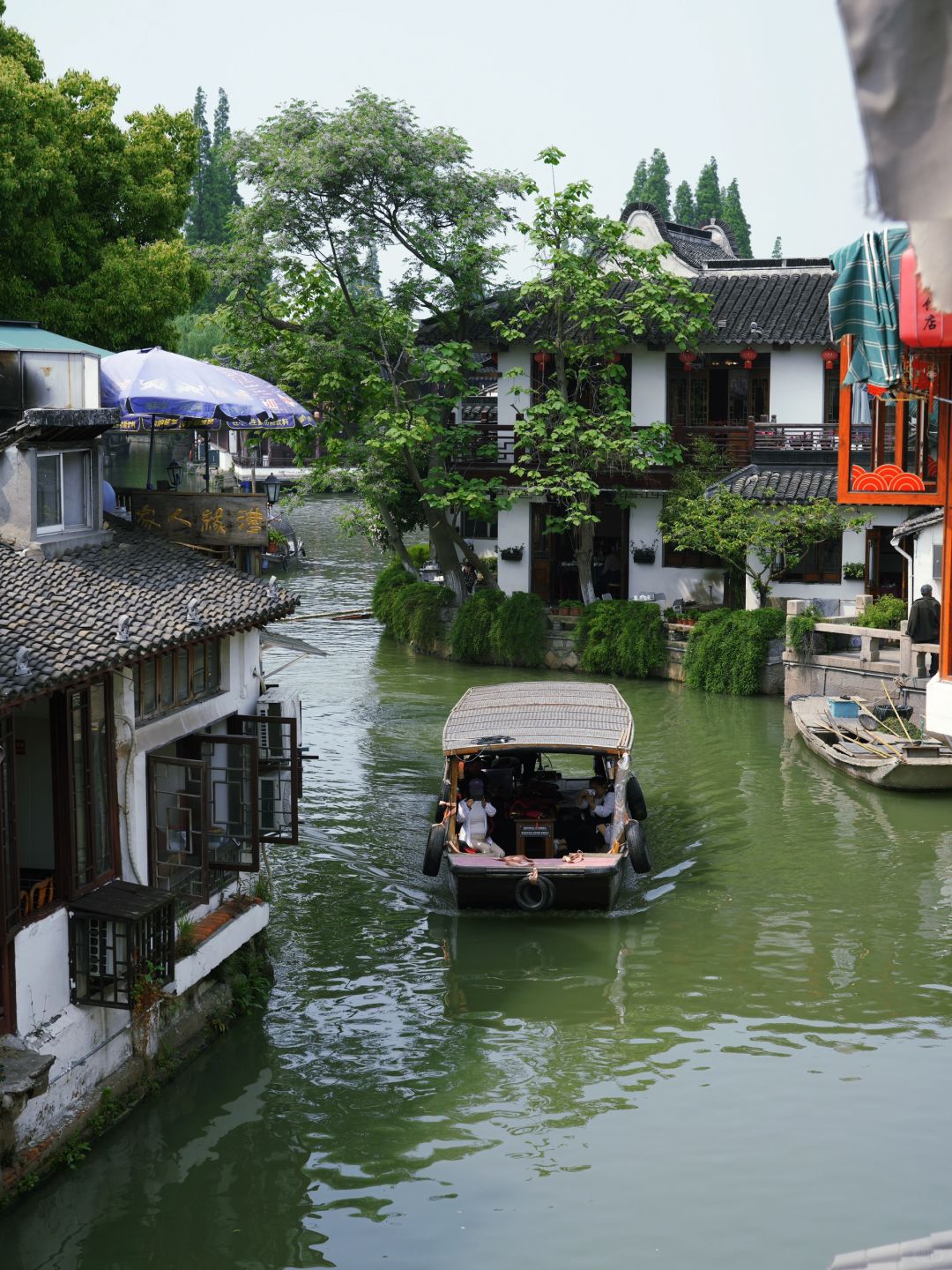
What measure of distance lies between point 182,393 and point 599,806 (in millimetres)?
6762

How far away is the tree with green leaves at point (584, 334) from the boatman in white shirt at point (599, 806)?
14.1m

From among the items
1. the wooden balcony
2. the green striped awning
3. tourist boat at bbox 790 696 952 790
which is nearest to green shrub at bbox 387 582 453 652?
the wooden balcony

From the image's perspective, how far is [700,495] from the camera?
32.5m

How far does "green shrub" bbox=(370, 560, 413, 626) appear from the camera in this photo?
1423 inches

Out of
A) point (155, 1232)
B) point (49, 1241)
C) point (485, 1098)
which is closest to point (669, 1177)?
point (485, 1098)

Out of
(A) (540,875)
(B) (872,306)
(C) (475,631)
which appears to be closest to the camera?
(B) (872,306)

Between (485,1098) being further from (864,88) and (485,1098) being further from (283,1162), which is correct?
(864,88)

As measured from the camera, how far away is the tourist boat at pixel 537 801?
16.6m

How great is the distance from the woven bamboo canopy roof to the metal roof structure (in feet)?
19.7

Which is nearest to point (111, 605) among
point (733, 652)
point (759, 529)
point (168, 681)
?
point (168, 681)

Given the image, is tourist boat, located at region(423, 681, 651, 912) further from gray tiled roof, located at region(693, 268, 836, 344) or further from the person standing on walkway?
gray tiled roof, located at region(693, 268, 836, 344)

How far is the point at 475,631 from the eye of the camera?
33.1 m

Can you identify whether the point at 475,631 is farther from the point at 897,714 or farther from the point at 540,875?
the point at 540,875

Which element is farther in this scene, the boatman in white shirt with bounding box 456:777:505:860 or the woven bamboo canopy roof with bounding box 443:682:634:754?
the woven bamboo canopy roof with bounding box 443:682:634:754
